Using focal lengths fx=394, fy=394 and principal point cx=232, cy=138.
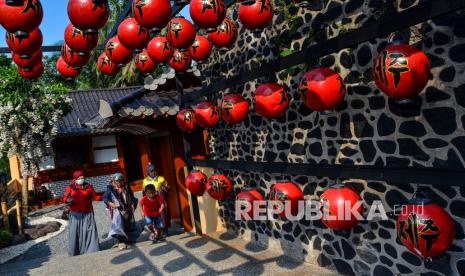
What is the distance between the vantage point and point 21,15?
9.77 ft

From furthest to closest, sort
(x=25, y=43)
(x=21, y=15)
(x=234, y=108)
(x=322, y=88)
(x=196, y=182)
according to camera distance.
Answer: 1. (x=196, y=182)
2. (x=234, y=108)
3. (x=25, y=43)
4. (x=322, y=88)
5. (x=21, y=15)

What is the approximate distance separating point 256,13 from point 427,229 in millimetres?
2406

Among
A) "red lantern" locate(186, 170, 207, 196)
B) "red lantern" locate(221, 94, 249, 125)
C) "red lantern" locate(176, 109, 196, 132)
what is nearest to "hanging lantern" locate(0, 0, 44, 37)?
"red lantern" locate(221, 94, 249, 125)

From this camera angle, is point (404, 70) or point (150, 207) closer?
point (404, 70)

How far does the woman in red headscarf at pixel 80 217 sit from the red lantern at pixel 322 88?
5.56 metres

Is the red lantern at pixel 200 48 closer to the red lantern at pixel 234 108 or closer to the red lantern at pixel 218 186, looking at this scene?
the red lantern at pixel 234 108

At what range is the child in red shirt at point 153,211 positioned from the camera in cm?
784

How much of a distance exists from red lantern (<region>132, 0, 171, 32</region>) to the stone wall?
→ 76.2 inches

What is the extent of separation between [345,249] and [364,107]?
1.75m

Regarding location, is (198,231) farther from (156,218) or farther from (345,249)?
(345,249)

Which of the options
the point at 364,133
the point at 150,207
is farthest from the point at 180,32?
the point at 150,207

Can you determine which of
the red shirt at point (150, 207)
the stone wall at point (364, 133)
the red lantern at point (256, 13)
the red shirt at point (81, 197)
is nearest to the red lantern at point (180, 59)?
the stone wall at point (364, 133)

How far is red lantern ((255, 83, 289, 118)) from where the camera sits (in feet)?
13.8

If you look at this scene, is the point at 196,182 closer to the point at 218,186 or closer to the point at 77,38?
the point at 218,186
